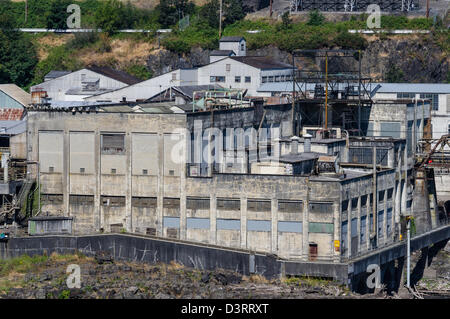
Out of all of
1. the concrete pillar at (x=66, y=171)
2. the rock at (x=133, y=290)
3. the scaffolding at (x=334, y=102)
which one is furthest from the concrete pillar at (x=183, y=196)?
the scaffolding at (x=334, y=102)

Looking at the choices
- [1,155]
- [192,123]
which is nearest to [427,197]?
[192,123]

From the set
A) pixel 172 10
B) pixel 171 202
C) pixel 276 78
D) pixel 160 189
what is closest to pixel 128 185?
pixel 160 189

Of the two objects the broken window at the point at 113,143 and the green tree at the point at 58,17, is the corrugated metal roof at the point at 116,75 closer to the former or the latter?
the green tree at the point at 58,17

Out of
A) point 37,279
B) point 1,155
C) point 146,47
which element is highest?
point 146,47

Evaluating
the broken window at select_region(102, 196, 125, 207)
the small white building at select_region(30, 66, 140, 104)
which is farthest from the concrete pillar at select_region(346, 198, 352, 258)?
the small white building at select_region(30, 66, 140, 104)

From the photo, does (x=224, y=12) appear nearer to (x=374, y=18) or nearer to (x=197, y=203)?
(x=374, y=18)

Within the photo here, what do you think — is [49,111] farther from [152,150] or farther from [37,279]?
[37,279]
